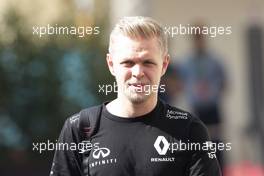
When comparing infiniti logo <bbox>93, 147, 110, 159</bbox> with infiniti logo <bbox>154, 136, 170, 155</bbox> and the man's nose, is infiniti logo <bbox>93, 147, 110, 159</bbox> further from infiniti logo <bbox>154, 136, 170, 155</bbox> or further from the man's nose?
the man's nose

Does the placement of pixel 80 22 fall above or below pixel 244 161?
above

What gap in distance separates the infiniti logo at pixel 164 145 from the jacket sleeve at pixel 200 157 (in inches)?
3.4

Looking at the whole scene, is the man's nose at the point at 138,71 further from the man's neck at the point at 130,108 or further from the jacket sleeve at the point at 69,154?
the jacket sleeve at the point at 69,154

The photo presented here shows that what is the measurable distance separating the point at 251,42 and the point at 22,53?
2.65m

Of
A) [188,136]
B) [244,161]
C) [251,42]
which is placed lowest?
[244,161]

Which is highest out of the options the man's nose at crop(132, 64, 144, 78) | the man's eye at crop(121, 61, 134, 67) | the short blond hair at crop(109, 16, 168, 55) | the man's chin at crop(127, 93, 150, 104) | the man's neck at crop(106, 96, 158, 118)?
the short blond hair at crop(109, 16, 168, 55)

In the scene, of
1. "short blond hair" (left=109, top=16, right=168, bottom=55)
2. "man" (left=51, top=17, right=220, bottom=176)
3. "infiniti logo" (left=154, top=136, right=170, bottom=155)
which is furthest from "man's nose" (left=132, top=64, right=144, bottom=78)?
"infiniti logo" (left=154, top=136, right=170, bottom=155)

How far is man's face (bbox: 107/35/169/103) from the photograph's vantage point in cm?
302

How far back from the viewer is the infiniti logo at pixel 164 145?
9.80 ft

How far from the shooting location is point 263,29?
8.12 meters

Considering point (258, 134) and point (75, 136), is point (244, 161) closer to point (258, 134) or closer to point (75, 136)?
point (258, 134)

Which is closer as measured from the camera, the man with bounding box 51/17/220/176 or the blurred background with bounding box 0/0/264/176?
the man with bounding box 51/17/220/176

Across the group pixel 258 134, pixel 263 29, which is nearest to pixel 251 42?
pixel 263 29

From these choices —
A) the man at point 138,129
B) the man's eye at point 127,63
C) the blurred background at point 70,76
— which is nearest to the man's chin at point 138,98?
the man at point 138,129
